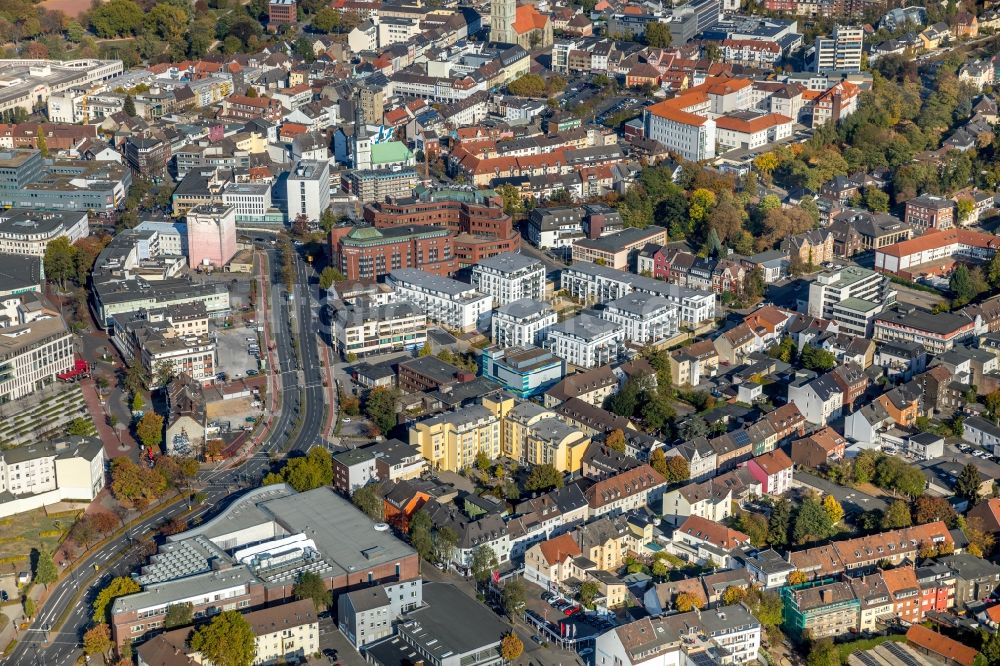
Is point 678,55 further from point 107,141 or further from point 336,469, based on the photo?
point 336,469

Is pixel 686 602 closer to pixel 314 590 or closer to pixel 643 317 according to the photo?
pixel 314 590

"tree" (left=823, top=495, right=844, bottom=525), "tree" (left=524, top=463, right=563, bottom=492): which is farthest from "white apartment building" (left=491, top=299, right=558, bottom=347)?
"tree" (left=823, top=495, right=844, bottom=525)

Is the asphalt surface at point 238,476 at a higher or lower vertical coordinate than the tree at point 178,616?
lower

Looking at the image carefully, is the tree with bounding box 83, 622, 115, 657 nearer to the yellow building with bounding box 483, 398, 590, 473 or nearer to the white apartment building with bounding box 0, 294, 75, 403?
the yellow building with bounding box 483, 398, 590, 473

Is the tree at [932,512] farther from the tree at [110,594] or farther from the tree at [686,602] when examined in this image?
the tree at [110,594]

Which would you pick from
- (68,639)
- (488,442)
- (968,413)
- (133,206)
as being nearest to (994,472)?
(968,413)

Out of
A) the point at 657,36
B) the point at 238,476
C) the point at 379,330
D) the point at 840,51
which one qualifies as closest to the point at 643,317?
the point at 379,330

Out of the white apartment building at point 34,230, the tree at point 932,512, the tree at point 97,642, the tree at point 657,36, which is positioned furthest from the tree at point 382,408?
the tree at point 657,36
